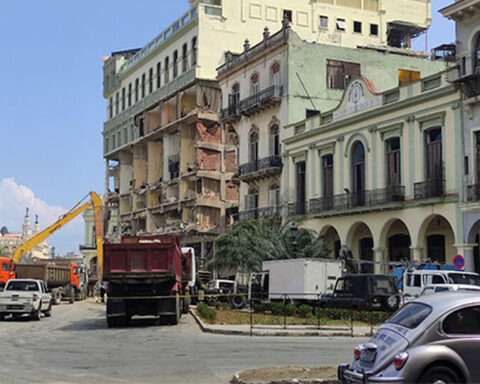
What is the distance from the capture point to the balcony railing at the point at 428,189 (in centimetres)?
3556

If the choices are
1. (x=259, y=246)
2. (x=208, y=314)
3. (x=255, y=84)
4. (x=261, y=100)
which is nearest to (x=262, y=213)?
(x=261, y=100)

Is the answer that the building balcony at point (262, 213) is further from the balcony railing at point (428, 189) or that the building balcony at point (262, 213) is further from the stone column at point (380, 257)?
the balcony railing at point (428, 189)

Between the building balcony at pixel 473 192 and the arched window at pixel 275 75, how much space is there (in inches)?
760

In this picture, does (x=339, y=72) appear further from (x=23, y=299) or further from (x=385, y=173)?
(x=23, y=299)

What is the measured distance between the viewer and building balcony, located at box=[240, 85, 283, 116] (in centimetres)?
5012

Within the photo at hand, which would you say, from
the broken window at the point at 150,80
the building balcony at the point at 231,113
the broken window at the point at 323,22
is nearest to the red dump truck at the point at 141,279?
the building balcony at the point at 231,113

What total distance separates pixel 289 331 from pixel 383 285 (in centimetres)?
762

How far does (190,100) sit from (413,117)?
105ft

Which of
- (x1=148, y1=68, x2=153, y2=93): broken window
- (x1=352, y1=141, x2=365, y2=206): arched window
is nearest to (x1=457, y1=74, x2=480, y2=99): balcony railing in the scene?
(x1=352, y1=141, x2=365, y2=206): arched window

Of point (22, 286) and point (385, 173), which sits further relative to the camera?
point (385, 173)

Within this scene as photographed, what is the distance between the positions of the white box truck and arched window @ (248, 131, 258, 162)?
60.3 ft

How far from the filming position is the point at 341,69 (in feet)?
170

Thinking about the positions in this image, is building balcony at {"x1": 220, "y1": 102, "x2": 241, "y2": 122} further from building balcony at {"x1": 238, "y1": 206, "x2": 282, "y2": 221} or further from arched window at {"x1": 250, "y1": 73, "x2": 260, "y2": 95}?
building balcony at {"x1": 238, "y1": 206, "x2": 282, "y2": 221}

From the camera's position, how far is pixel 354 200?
4172 cm
